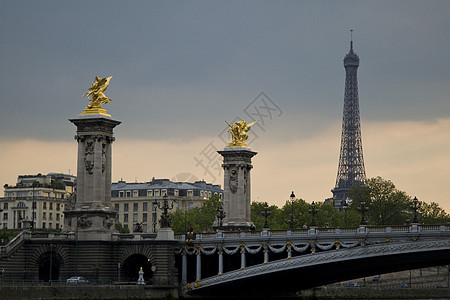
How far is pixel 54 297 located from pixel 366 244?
25.3 meters

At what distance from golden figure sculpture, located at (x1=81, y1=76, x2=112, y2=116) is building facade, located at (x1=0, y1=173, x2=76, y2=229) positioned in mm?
77842

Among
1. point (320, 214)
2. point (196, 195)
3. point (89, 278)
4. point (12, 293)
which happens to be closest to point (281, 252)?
point (89, 278)

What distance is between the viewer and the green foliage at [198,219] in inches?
5669

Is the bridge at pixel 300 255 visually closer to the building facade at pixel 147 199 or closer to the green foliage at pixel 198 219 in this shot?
the green foliage at pixel 198 219

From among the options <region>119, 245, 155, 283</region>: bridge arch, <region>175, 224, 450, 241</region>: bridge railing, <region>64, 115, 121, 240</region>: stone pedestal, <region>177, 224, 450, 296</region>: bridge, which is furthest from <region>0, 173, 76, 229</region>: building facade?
<region>175, 224, 450, 241</region>: bridge railing

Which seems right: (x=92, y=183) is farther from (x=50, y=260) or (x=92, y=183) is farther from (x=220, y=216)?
(x=220, y=216)

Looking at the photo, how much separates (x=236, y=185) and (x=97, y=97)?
99.7 ft

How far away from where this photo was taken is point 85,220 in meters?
93.2

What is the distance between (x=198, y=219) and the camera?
147625 millimetres

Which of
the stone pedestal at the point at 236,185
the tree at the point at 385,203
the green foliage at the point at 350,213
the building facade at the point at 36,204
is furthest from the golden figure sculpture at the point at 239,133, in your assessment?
the building facade at the point at 36,204

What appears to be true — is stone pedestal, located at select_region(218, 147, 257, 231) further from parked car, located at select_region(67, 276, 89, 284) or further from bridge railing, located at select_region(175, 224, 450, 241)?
parked car, located at select_region(67, 276, 89, 284)

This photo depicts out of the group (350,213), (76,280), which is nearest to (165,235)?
(76,280)

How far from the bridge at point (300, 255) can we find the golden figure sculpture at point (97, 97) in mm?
13913

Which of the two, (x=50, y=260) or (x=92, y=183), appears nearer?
(x=50, y=260)
